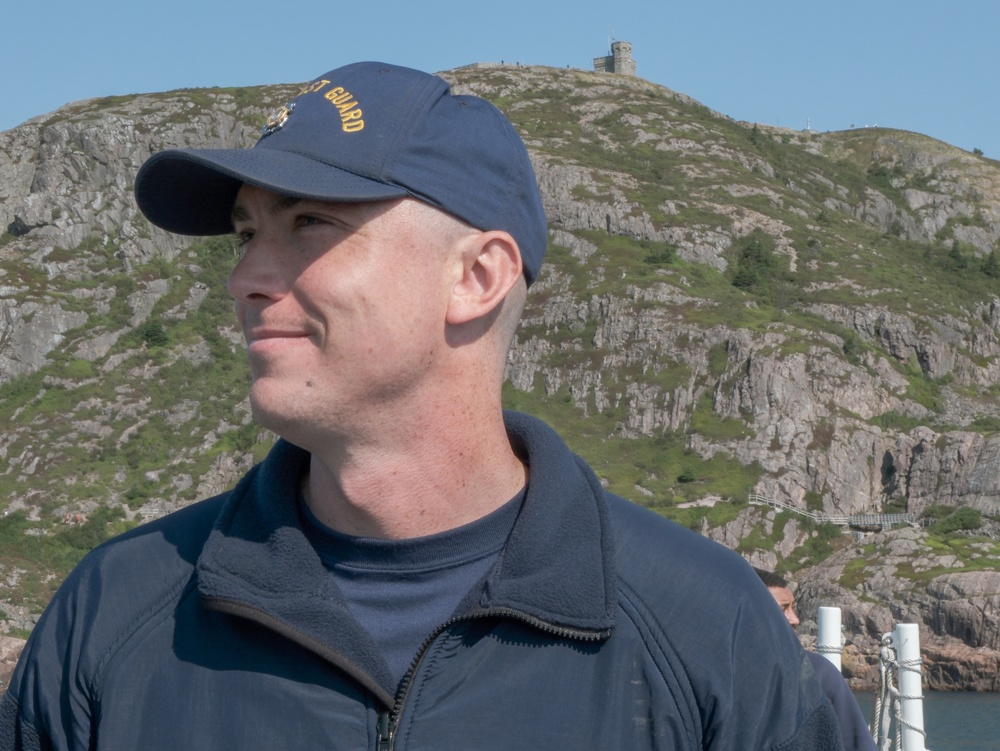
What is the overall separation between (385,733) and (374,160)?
105 centimetres

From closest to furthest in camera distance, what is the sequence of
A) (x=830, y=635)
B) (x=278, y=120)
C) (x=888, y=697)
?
(x=278, y=120) < (x=830, y=635) < (x=888, y=697)

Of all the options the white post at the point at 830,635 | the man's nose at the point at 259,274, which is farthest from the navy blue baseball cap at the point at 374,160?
the white post at the point at 830,635

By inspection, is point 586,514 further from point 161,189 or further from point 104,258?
point 104,258

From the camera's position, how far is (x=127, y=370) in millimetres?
89500

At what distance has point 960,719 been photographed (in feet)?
180

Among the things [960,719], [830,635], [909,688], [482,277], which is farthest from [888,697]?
[960,719]

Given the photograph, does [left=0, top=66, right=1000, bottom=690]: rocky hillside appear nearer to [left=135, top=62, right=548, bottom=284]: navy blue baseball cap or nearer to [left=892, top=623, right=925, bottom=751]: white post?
[left=892, top=623, right=925, bottom=751]: white post

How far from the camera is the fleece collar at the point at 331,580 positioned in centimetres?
249

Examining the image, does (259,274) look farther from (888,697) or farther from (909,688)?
(888,697)

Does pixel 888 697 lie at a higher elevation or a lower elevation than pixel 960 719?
higher

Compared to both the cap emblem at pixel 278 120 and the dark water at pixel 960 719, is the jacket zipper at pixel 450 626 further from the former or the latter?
the dark water at pixel 960 719

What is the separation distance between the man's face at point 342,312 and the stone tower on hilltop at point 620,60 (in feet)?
470

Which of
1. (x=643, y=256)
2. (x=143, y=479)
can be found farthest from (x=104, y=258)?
(x=643, y=256)

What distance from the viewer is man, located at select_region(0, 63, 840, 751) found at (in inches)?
96.7
